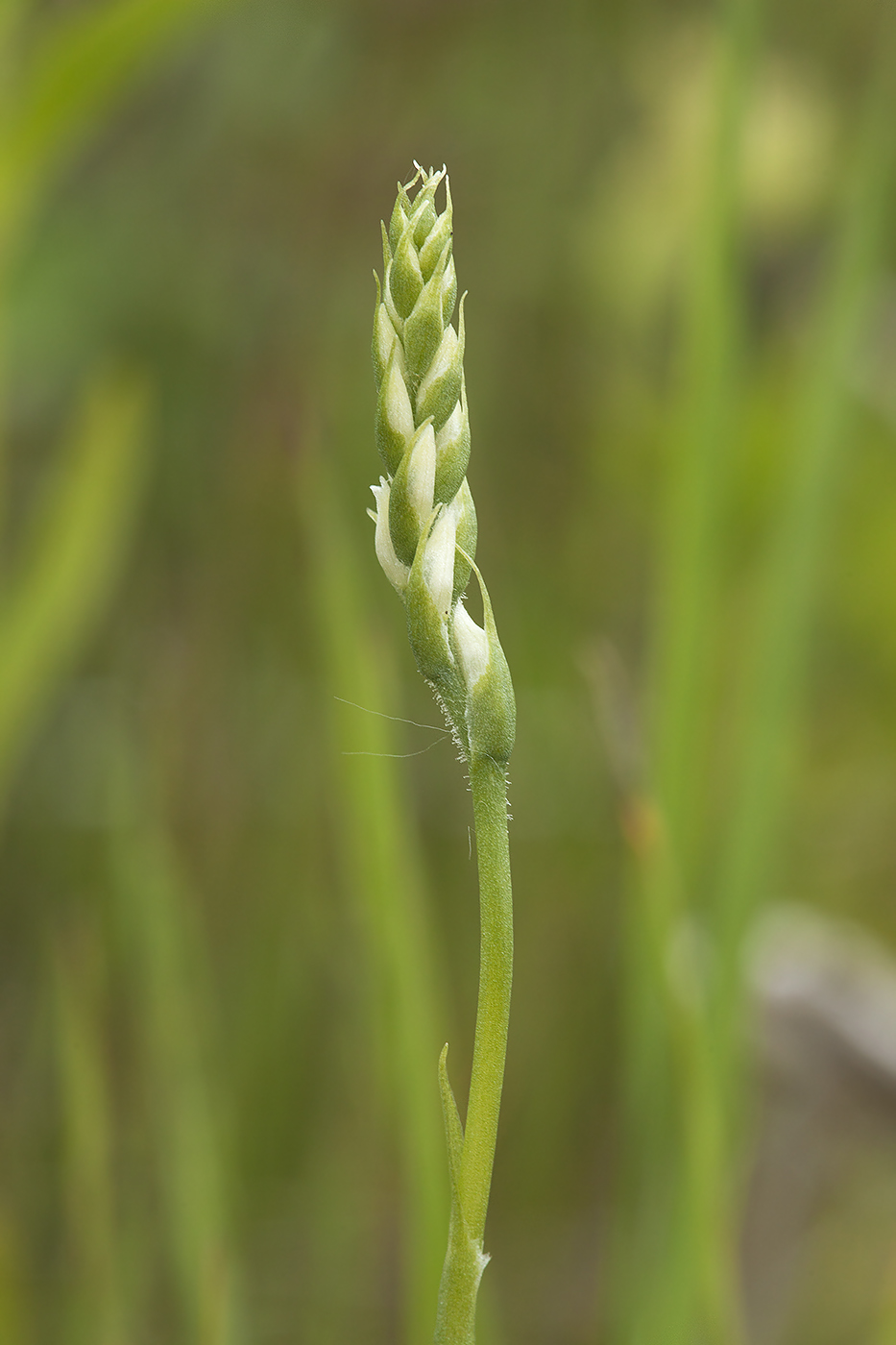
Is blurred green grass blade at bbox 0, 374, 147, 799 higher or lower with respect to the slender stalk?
higher

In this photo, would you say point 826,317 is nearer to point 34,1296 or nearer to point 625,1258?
point 625,1258

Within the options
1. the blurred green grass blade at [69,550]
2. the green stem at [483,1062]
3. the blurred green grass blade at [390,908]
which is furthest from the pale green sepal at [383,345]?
the blurred green grass blade at [69,550]

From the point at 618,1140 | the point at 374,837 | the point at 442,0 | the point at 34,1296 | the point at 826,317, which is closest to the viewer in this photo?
the point at 374,837

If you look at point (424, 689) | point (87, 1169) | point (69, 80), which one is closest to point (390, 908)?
point (87, 1169)

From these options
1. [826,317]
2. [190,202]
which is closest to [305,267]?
[190,202]

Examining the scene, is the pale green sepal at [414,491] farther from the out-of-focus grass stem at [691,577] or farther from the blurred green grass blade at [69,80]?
the blurred green grass blade at [69,80]

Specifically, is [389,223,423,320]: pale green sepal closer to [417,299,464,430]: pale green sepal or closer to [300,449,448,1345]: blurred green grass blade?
[417,299,464,430]: pale green sepal

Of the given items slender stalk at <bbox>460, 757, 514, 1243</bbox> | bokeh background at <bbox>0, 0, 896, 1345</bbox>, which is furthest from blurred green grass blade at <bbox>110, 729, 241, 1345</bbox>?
slender stalk at <bbox>460, 757, 514, 1243</bbox>

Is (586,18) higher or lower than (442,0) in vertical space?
higher
